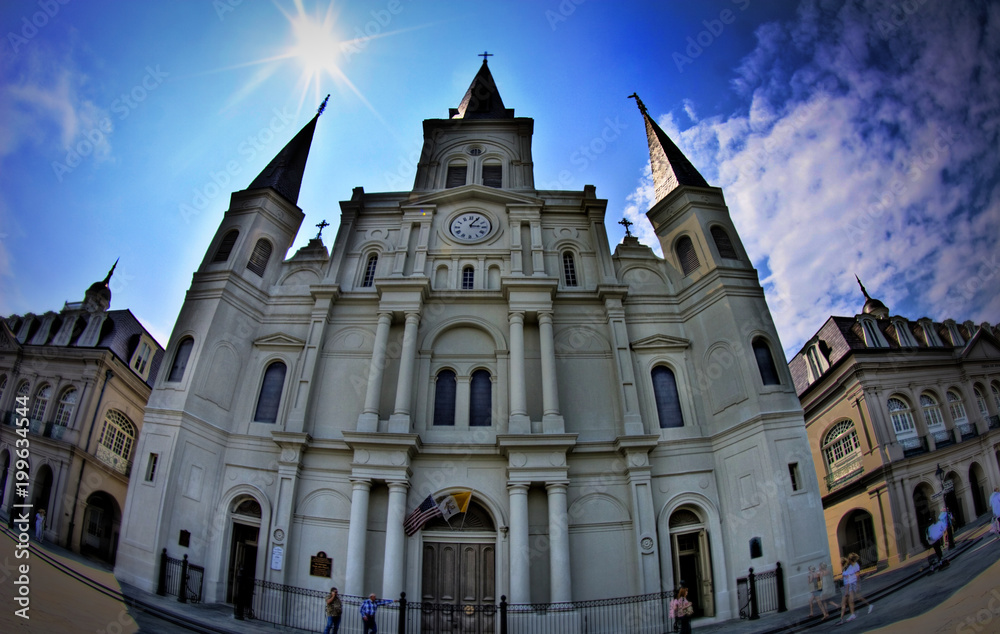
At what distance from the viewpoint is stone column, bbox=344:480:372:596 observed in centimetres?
1700

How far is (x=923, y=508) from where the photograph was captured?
688 inches

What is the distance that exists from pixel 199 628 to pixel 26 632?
5707 mm

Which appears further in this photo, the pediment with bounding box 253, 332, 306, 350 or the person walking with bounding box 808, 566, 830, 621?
the pediment with bounding box 253, 332, 306, 350

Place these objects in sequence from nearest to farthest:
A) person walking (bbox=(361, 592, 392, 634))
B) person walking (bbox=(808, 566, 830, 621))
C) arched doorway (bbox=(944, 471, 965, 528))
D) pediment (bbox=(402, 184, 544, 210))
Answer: arched doorway (bbox=(944, 471, 965, 528)) < person walking (bbox=(808, 566, 830, 621)) < person walking (bbox=(361, 592, 392, 634)) < pediment (bbox=(402, 184, 544, 210))

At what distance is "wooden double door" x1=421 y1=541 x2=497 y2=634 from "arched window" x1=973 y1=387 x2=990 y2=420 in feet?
44.4

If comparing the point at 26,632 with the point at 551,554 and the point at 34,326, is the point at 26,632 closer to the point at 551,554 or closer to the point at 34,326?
the point at 551,554

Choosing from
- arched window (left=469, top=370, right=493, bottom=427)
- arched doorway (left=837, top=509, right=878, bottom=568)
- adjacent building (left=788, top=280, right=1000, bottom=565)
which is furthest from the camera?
arched doorway (left=837, top=509, right=878, bottom=568)

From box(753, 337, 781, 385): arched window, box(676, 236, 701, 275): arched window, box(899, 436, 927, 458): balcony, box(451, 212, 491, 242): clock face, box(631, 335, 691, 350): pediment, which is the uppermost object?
box(451, 212, 491, 242): clock face

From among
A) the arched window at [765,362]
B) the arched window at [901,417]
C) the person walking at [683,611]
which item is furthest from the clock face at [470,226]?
the arched window at [901,417]

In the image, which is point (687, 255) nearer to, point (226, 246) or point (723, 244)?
point (723, 244)

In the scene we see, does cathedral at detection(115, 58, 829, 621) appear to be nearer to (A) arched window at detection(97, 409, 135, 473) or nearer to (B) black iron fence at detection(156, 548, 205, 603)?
(B) black iron fence at detection(156, 548, 205, 603)

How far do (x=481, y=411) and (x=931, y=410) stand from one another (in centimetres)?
1340

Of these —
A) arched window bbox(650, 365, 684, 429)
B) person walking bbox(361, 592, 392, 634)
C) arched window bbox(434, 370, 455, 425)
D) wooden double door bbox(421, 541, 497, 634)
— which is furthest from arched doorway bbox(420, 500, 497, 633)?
arched window bbox(650, 365, 684, 429)

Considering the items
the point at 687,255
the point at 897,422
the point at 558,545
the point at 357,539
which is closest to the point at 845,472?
the point at 897,422
